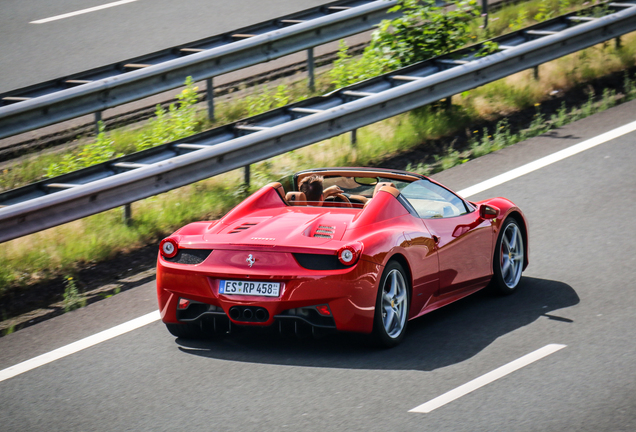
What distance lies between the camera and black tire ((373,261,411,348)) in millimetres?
6320

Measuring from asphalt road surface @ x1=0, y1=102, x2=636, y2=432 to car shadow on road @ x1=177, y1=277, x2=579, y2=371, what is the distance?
0.01m

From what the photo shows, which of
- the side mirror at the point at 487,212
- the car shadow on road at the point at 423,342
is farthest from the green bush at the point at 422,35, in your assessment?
the car shadow on road at the point at 423,342

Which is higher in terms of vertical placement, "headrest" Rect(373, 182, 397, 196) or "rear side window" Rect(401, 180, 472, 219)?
"headrest" Rect(373, 182, 397, 196)

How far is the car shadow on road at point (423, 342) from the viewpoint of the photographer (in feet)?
20.7

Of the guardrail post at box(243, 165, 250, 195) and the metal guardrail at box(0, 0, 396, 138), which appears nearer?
the metal guardrail at box(0, 0, 396, 138)

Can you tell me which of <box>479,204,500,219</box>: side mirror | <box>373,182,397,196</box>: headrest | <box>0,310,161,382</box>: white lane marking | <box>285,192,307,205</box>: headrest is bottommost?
<box>0,310,161,382</box>: white lane marking

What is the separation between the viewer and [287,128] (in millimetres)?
10094

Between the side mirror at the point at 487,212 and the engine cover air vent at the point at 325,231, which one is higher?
the engine cover air vent at the point at 325,231

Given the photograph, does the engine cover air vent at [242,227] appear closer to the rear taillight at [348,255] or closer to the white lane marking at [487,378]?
the rear taillight at [348,255]

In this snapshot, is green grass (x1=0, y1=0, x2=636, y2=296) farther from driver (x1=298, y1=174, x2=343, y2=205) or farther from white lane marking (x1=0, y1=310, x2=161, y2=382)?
driver (x1=298, y1=174, x2=343, y2=205)

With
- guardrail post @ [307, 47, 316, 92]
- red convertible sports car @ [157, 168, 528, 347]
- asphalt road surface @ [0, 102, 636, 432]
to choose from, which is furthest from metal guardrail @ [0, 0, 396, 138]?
red convertible sports car @ [157, 168, 528, 347]

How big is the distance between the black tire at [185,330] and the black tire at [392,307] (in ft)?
4.44

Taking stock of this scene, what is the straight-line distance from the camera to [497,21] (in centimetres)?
1564

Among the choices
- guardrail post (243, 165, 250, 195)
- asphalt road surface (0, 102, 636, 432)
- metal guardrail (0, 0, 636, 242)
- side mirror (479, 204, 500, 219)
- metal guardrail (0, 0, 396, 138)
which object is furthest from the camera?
guardrail post (243, 165, 250, 195)
